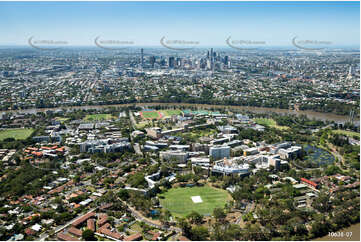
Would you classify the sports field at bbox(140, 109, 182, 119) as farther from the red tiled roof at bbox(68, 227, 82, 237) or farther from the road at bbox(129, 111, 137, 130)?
the red tiled roof at bbox(68, 227, 82, 237)

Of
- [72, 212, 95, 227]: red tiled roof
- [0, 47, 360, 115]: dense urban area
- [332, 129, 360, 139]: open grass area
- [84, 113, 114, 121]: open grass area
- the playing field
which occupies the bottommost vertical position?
the playing field

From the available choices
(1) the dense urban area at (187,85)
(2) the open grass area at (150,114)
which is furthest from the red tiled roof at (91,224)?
(1) the dense urban area at (187,85)

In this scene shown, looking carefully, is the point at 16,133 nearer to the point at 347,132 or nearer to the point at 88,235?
the point at 88,235

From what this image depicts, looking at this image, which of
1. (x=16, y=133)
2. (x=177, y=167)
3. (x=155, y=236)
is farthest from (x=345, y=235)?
(x=16, y=133)

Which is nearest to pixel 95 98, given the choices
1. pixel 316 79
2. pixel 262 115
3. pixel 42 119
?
pixel 42 119

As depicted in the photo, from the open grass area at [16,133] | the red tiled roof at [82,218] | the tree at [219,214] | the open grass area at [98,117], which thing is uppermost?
the tree at [219,214]

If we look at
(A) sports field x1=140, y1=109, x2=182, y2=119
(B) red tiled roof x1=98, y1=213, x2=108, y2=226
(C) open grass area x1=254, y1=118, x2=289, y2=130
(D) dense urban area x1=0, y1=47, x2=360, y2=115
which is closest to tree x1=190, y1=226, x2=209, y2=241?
(B) red tiled roof x1=98, y1=213, x2=108, y2=226

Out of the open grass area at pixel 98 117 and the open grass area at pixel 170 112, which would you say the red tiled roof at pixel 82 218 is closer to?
the open grass area at pixel 98 117
